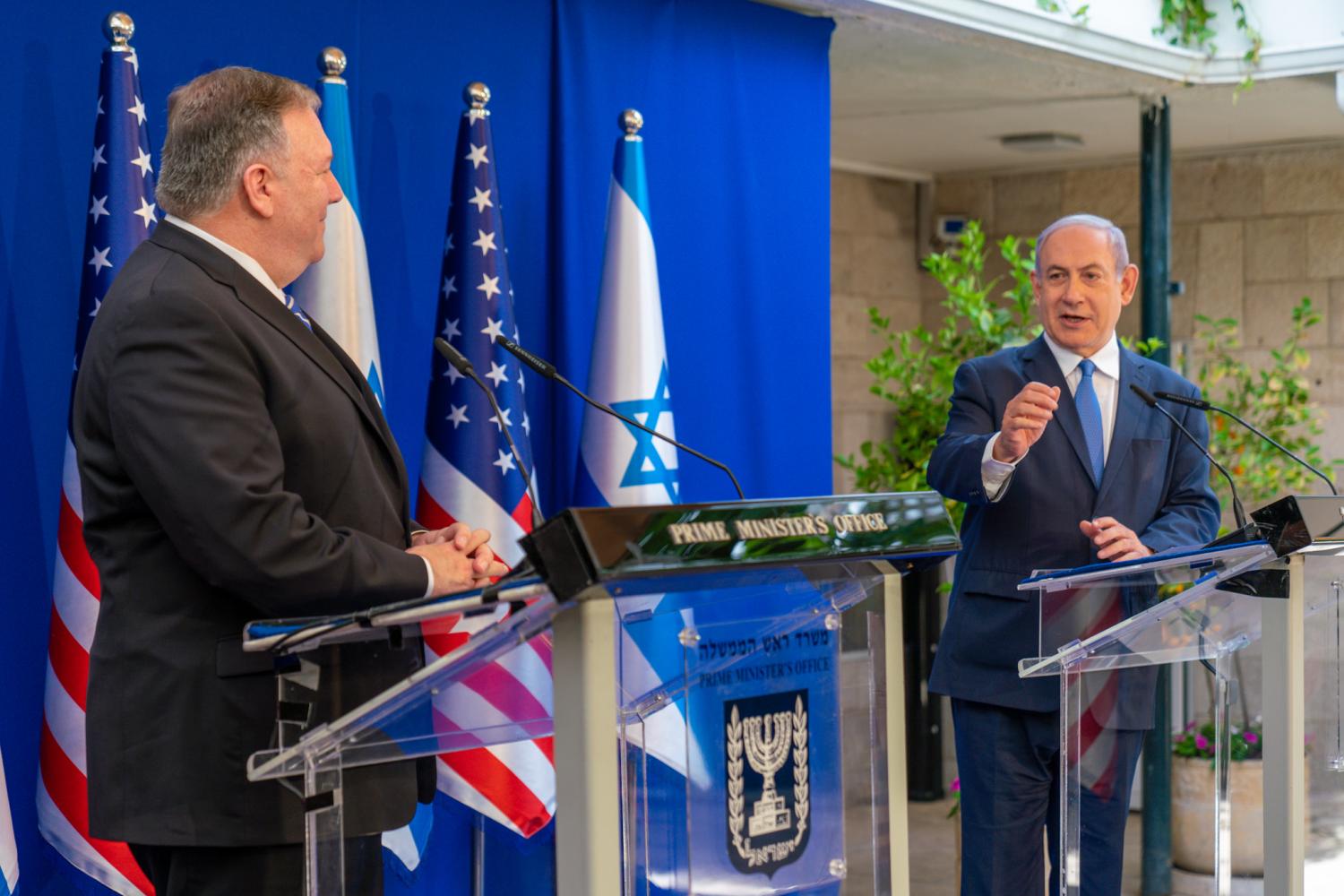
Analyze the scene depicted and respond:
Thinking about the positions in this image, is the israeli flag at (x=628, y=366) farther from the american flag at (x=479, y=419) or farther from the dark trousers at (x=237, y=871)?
the dark trousers at (x=237, y=871)

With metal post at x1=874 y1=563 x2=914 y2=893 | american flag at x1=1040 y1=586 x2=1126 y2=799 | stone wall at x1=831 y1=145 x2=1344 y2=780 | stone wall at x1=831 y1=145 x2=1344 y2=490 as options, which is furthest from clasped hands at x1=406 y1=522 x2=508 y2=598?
stone wall at x1=831 y1=145 x2=1344 y2=780

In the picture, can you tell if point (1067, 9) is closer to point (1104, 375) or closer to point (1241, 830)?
point (1104, 375)

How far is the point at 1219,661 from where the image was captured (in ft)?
7.77

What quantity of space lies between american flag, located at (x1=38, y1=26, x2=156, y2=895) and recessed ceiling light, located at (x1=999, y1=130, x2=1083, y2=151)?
4119 mm

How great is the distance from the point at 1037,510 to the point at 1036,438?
0.93ft

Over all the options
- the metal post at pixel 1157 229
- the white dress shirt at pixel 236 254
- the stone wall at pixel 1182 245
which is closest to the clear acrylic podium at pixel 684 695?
the white dress shirt at pixel 236 254

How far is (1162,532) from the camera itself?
295 cm

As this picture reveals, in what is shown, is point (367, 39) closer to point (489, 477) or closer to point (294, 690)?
point (489, 477)

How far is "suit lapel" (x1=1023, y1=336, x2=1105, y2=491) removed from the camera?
3016 millimetres

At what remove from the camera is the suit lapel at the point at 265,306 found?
1.89 meters

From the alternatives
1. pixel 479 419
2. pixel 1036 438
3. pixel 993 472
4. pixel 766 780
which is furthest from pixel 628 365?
pixel 766 780

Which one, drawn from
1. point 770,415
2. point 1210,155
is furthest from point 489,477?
point 1210,155

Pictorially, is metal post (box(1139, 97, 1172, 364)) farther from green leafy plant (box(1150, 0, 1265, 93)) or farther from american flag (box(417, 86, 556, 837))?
american flag (box(417, 86, 556, 837))

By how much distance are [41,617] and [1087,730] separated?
6.09 ft
